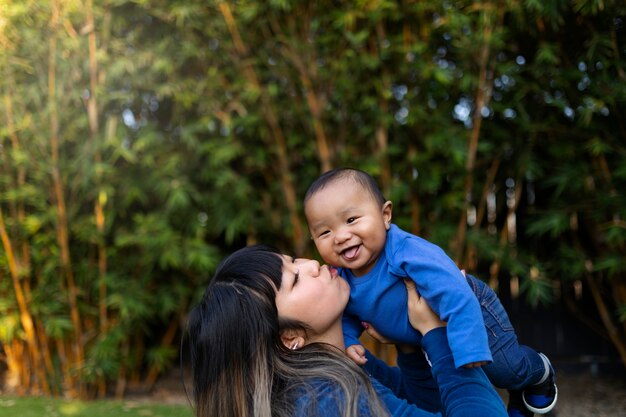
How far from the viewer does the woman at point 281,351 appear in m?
1.45

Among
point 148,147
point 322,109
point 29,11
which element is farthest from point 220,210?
point 29,11

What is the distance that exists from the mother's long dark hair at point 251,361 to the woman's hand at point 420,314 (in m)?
0.17

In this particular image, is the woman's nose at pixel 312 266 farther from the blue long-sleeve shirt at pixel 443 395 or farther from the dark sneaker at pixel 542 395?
the dark sneaker at pixel 542 395

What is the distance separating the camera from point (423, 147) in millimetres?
3990

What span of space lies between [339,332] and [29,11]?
3.26 metres

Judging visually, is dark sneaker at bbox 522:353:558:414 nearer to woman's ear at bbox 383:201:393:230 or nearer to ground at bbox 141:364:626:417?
woman's ear at bbox 383:201:393:230

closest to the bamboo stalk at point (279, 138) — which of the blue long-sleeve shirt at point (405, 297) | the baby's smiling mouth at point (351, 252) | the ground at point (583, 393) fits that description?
the ground at point (583, 393)

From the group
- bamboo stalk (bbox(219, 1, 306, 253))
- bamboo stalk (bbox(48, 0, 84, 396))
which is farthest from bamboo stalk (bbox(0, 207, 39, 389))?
bamboo stalk (bbox(219, 1, 306, 253))

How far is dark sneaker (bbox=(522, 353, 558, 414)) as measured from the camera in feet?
5.89

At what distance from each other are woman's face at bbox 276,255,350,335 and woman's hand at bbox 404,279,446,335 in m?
0.17

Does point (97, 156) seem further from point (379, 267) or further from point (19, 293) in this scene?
point (379, 267)

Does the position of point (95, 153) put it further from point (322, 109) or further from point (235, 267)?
point (235, 267)

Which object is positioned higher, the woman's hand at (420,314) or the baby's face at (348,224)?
the baby's face at (348,224)

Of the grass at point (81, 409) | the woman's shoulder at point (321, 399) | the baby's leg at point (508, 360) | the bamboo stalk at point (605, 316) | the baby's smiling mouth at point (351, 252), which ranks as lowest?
the grass at point (81, 409)
